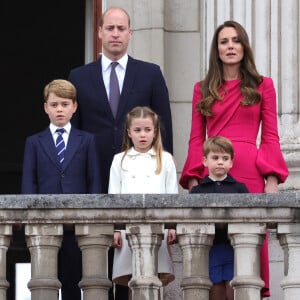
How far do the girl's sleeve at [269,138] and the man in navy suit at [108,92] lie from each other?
0.62 m

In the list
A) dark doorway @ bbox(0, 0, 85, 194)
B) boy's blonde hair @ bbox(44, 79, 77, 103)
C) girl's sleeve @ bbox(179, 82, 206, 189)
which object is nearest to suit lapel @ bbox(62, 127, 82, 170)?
boy's blonde hair @ bbox(44, 79, 77, 103)

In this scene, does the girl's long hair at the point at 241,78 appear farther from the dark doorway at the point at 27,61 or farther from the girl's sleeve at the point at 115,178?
the dark doorway at the point at 27,61

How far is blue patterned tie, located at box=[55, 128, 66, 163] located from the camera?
1254 centimetres

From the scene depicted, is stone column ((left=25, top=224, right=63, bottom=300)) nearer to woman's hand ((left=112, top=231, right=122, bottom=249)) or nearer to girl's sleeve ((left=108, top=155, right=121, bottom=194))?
woman's hand ((left=112, top=231, right=122, bottom=249))

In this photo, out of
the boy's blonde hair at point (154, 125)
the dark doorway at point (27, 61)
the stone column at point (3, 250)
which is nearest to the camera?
the stone column at point (3, 250)

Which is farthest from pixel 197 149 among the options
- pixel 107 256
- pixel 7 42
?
pixel 7 42

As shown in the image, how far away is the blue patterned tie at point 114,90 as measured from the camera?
511 inches

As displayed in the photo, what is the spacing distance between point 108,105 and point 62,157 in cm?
60

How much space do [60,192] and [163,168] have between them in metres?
0.66

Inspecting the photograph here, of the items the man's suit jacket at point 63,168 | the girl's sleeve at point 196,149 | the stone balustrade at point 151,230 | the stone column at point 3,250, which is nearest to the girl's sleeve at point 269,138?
the girl's sleeve at point 196,149

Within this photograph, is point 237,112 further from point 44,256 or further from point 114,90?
point 44,256

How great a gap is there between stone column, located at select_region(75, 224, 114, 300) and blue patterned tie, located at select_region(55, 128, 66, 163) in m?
0.82

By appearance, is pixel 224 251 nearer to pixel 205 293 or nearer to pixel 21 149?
pixel 205 293

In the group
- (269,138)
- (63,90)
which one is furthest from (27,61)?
(269,138)
